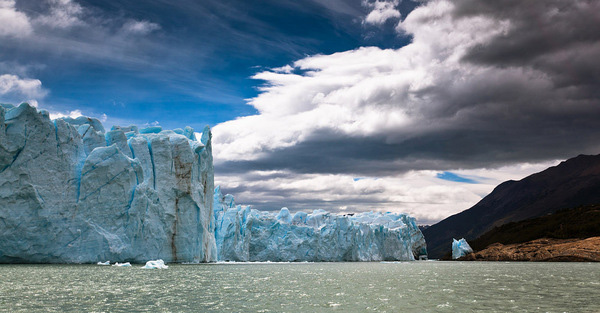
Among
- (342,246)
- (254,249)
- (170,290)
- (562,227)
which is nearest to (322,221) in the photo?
(342,246)

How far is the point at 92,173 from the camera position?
144ft

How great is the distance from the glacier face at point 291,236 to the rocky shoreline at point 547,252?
24.9 metres

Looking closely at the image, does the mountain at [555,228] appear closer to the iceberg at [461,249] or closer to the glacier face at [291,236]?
the iceberg at [461,249]

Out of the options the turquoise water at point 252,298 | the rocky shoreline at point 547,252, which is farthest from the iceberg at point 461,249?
the turquoise water at point 252,298

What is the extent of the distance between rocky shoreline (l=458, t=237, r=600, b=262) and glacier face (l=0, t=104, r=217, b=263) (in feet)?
252

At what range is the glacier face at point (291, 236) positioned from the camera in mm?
76062

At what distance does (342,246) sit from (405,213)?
40.9m

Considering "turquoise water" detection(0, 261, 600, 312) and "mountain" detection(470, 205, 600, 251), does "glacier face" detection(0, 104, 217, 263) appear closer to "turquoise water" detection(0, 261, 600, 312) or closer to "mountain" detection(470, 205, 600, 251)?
"turquoise water" detection(0, 261, 600, 312)

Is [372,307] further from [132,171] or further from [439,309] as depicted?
[132,171]

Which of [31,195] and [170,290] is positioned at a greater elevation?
[31,195]

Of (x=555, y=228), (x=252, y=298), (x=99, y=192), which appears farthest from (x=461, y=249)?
(x=252, y=298)

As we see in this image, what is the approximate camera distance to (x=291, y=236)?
297ft

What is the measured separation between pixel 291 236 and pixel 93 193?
51130 millimetres

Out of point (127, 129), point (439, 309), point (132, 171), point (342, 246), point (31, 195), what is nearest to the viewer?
point (439, 309)
